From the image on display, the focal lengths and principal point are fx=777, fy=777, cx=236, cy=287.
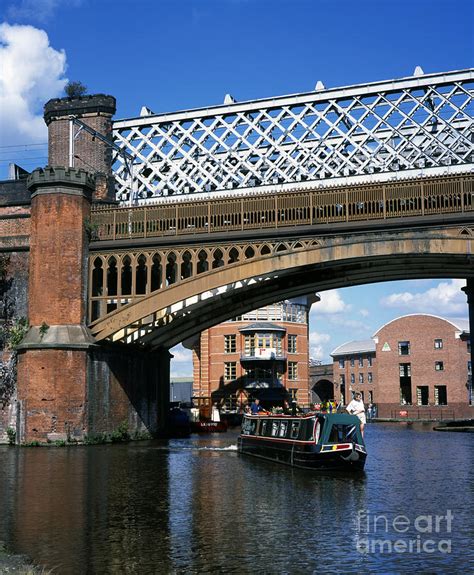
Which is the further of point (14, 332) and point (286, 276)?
point (286, 276)

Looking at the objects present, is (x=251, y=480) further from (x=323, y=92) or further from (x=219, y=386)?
(x=219, y=386)

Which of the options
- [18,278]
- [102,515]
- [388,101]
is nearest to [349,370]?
[388,101]

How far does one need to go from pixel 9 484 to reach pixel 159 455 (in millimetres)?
10437

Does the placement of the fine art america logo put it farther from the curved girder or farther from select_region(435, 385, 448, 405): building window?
select_region(435, 385, 448, 405): building window

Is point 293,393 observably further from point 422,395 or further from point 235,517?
point 235,517

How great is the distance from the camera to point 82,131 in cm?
4447

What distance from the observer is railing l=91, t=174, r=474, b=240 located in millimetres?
31000

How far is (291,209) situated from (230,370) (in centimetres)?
4825

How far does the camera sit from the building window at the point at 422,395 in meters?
92.9

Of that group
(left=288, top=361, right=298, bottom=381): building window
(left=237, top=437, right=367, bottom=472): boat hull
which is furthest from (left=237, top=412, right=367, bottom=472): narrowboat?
(left=288, top=361, right=298, bottom=381): building window

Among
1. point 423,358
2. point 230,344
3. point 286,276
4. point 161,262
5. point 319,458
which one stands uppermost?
point 161,262

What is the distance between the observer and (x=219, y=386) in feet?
262

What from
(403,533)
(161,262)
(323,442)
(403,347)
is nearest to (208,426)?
(161,262)

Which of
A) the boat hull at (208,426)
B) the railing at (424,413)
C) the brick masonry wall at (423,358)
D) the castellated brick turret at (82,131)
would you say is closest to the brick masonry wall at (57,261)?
the castellated brick turret at (82,131)
